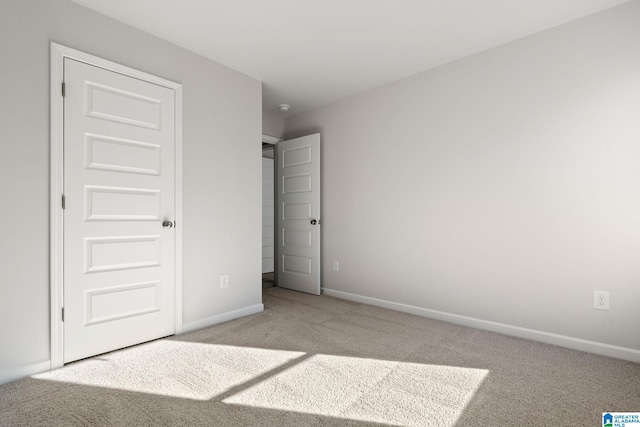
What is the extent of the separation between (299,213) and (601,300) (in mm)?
3273

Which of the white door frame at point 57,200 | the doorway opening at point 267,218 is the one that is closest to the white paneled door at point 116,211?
the white door frame at point 57,200

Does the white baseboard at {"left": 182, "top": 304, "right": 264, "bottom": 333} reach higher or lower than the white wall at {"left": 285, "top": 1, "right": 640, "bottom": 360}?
lower

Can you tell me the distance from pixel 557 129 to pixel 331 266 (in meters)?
2.81

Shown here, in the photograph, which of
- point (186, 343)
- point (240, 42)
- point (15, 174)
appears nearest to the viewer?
point (15, 174)

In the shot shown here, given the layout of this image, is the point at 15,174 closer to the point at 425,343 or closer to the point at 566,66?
the point at 425,343

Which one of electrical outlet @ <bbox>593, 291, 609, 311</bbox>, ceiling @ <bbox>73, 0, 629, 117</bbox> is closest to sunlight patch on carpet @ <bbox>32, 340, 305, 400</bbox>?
electrical outlet @ <bbox>593, 291, 609, 311</bbox>

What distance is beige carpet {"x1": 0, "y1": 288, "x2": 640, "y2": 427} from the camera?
1.67 m

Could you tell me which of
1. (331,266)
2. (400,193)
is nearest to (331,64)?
(400,193)

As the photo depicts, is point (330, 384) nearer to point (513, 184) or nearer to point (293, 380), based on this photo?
→ point (293, 380)

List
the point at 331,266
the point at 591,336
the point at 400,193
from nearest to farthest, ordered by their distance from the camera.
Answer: the point at 591,336 → the point at 400,193 → the point at 331,266

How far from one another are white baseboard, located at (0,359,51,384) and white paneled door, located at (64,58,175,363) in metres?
0.13

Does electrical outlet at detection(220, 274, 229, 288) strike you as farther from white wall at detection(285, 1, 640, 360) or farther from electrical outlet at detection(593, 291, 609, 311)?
electrical outlet at detection(593, 291, 609, 311)

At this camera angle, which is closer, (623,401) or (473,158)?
(623,401)

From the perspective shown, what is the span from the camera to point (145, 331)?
2666 mm
